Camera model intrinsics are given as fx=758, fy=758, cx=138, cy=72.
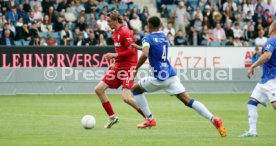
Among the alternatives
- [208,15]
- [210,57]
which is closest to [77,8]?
[210,57]

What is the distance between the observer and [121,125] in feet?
53.0

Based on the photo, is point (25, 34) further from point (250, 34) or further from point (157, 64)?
point (157, 64)

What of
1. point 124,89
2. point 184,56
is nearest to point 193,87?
point 184,56

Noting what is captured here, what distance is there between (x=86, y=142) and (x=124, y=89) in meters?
3.55

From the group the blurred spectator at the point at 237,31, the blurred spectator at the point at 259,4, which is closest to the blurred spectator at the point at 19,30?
the blurred spectator at the point at 237,31

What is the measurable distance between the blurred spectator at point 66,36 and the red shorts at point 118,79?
14.0 m

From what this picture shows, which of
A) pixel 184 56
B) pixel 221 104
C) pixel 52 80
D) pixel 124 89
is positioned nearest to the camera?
pixel 124 89

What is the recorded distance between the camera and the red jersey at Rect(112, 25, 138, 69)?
1574 centimetres

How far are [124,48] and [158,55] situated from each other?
1.65m

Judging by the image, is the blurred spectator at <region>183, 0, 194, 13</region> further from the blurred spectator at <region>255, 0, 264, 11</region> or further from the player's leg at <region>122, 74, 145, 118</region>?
the player's leg at <region>122, 74, 145, 118</region>

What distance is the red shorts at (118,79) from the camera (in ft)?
51.8

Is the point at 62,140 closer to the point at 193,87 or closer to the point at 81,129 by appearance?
the point at 81,129

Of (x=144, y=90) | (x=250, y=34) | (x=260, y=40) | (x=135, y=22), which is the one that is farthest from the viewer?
(x=250, y=34)

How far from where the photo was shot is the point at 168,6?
115 ft
